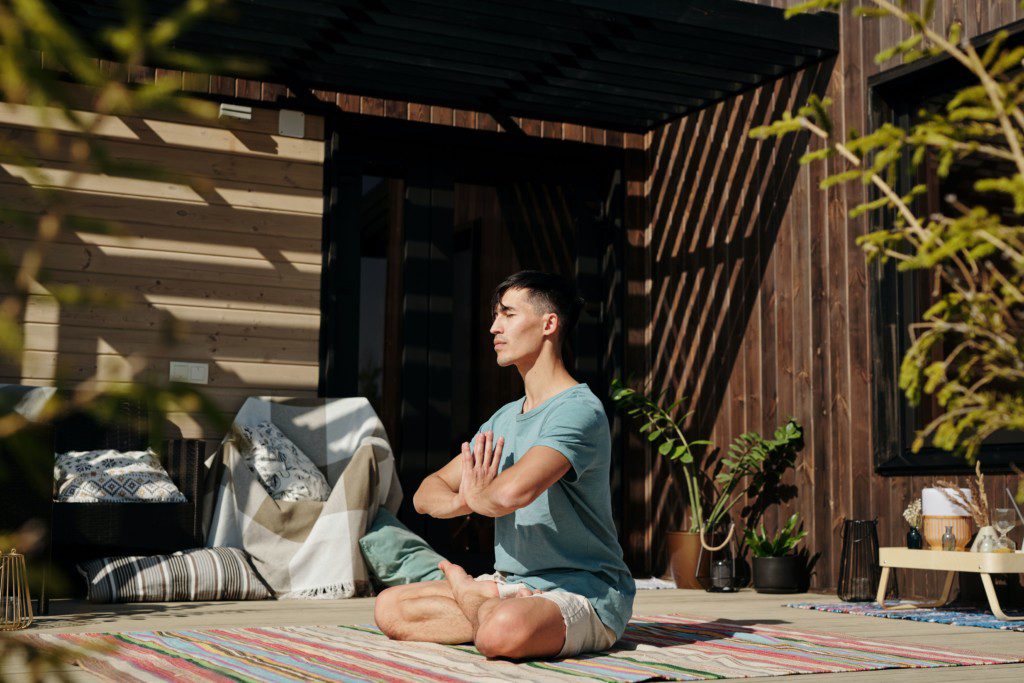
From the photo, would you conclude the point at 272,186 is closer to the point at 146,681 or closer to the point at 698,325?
the point at 698,325

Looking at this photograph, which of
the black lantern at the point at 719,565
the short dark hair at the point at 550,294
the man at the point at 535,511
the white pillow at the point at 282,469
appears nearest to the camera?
the man at the point at 535,511

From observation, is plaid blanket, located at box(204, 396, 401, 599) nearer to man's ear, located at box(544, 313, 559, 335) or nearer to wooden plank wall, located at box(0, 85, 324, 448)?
wooden plank wall, located at box(0, 85, 324, 448)

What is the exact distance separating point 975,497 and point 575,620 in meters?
2.32

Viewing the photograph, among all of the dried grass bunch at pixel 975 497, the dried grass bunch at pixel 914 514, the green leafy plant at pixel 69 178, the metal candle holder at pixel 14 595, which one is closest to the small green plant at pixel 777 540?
the dried grass bunch at pixel 914 514

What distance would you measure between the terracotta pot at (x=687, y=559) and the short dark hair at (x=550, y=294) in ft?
9.70

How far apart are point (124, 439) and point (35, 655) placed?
5118 millimetres

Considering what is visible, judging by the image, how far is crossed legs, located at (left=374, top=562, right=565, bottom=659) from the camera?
289cm

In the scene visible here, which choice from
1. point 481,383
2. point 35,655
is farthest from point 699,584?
point 35,655

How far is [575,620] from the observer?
118 inches

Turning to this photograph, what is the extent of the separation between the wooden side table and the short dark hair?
202cm

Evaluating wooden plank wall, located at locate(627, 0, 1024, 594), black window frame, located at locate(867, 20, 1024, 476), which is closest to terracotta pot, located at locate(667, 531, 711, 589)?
wooden plank wall, located at locate(627, 0, 1024, 594)

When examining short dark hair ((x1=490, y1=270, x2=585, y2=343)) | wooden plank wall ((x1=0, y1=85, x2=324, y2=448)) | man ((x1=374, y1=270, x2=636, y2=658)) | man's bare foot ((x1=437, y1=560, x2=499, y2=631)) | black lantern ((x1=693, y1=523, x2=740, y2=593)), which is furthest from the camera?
black lantern ((x1=693, y1=523, x2=740, y2=593))

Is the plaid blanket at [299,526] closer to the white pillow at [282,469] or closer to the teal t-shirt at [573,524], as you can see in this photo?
the white pillow at [282,469]

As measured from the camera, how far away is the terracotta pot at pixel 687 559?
5906 mm
